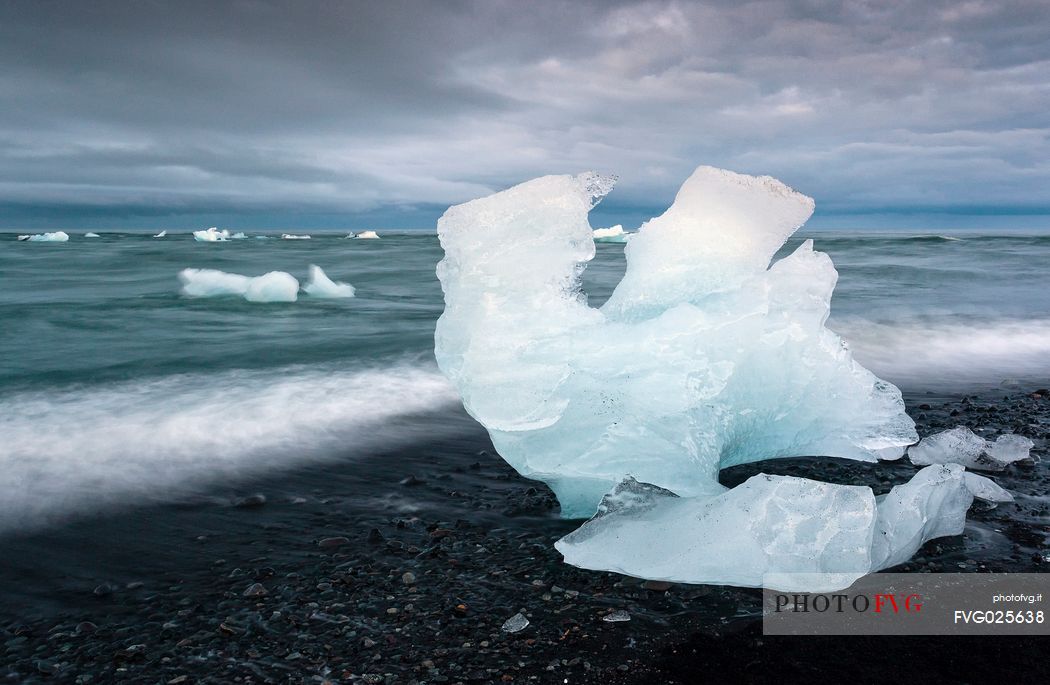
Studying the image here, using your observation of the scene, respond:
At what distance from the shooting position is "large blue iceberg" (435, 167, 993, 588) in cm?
321

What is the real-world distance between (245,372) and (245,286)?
8.05 metres

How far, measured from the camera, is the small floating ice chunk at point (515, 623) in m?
2.85

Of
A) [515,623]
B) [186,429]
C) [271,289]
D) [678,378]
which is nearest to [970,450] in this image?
[678,378]

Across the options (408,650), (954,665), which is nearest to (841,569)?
(954,665)

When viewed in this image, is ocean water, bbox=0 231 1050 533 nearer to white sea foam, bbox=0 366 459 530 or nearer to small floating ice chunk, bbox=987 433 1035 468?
white sea foam, bbox=0 366 459 530

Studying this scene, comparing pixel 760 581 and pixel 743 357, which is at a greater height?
pixel 743 357

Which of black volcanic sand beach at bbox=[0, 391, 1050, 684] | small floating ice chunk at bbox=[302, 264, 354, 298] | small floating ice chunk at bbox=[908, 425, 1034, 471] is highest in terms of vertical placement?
small floating ice chunk at bbox=[302, 264, 354, 298]

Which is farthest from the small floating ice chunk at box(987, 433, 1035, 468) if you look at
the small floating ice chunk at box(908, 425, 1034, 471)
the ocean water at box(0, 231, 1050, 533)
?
the ocean water at box(0, 231, 1050, 533)

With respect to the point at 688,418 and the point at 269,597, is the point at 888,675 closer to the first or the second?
the point at 688,418

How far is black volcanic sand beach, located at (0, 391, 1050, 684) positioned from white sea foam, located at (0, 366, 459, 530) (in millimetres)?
600

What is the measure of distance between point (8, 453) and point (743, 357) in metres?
5.46

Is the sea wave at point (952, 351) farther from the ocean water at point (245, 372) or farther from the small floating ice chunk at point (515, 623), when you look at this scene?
the small floating ice chunk at point (515, 623)

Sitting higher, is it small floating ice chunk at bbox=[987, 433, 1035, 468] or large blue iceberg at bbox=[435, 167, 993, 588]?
large blue iceberg at bbox=[435, 167, 993, 588]

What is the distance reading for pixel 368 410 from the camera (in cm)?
680
